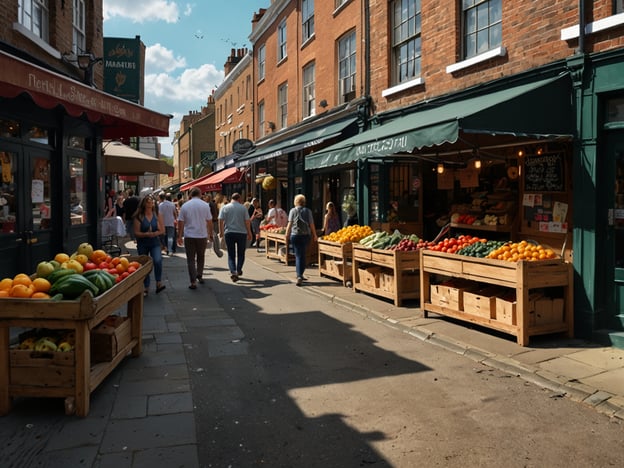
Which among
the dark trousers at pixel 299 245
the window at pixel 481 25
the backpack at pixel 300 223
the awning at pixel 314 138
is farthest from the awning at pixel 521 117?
the awning at pixel 314 138

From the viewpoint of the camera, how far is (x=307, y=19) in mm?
17141

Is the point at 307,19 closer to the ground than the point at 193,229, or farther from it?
farther from it

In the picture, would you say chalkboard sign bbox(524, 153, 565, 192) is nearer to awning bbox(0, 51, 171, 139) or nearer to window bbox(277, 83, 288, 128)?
awning bbox(0, 51, 171, 139)

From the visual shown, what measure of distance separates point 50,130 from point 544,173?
26.0 feet

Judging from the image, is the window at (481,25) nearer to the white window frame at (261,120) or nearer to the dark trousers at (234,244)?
the dark trousers at (234,244)

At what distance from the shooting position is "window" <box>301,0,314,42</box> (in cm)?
1678

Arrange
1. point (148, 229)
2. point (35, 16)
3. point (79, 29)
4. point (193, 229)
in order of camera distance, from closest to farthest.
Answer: point (148, 229) < point (35, 16) < point (193, 229) < point (79, 29)

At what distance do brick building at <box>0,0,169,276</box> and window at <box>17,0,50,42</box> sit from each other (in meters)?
0.02

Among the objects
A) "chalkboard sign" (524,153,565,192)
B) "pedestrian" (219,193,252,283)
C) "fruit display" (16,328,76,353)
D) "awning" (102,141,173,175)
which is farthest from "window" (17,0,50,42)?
"chalkboard sign" (524,153,565,192)

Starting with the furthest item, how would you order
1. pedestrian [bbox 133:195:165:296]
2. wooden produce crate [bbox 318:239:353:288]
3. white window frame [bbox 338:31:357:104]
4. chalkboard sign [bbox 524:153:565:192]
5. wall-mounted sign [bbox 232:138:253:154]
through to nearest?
wall-mounted sign [bbox 232:138:253:154] → white window frame [bbox 338:31:357:104] → wooden produce crate [bbox 318:239:353:288] → pedestrian [bbox 133:195:165:296] → chalkboard sign [bbox 524:153:565:192]

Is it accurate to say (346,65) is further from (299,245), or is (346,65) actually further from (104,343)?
(104,343)

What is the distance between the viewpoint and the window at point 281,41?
1955 centimetres

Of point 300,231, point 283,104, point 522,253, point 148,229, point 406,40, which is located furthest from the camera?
point 283,104

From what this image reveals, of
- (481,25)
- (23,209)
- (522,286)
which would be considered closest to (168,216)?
(23,209)
